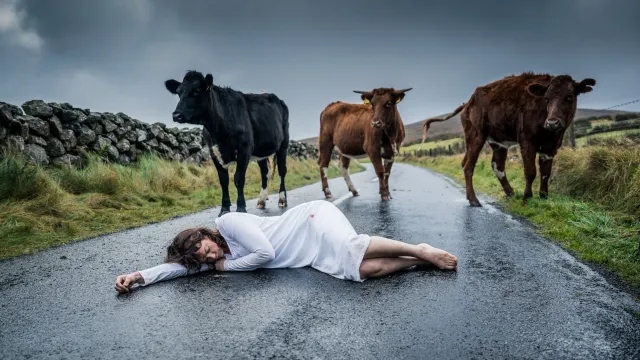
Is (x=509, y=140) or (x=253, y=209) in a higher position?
(x=509, y=140)

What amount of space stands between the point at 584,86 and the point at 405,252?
609 centimetres

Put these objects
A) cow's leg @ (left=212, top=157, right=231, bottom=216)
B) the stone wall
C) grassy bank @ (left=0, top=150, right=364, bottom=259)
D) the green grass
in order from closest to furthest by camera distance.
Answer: grassy bank @ (left=0, top=150, right=364, bottom=259) < cow's leg @ (left=212, top=157, right=231, bottom=216) < the stone wall < the green grass

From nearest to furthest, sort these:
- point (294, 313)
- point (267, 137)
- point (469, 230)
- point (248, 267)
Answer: point (294, 313) → point (248, 267) → point (469, 230) → point (267, 137)

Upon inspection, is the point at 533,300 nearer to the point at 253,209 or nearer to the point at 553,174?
the point at 253,209

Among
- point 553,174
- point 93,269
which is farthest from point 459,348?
point 553,174

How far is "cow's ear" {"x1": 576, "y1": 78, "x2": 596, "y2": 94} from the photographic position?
331 inches

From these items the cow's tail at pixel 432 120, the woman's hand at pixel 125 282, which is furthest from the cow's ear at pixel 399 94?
the woman's hand at pixel 125 282

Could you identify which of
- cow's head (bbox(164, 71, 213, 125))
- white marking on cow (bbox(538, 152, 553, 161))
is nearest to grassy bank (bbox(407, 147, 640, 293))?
white marking on cow (bbox(538, 152, 553, 161))

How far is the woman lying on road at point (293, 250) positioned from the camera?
438 cm

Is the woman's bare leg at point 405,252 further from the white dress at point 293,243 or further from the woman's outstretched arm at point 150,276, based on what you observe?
the woman's outstretched arm at point 150,276

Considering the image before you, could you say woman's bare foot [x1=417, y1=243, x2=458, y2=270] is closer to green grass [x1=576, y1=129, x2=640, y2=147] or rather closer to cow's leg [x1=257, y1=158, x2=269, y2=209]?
cow's leg [x1=257, y1=158, x2=269, y2=209]

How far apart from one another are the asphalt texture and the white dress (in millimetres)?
116

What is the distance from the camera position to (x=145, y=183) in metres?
12.5

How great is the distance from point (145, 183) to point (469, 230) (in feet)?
28.3
